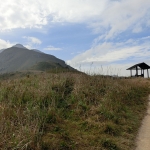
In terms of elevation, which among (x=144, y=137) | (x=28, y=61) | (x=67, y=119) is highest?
(x=28, y=61)

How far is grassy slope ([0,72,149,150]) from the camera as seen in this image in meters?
4.03

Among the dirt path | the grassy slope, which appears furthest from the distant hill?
the dirt path

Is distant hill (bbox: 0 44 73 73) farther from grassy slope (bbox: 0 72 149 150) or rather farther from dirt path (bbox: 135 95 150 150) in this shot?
dirt path (bbox: 135 95 150 150)

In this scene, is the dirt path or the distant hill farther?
the distant hill

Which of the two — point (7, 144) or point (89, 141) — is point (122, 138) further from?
point (7, 144)

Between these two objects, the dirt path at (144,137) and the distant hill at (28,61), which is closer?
the dirt path at (144,137)

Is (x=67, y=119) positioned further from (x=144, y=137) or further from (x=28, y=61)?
(x=28, y=61)

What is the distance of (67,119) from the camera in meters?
5.74

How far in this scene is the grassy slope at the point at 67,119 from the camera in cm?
403

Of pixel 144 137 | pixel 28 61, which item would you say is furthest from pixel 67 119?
pixel 28 61

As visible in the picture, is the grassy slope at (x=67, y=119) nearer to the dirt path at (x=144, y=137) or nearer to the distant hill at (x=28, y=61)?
the dirt path at (x=144, y=137)

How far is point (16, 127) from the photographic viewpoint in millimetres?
4355

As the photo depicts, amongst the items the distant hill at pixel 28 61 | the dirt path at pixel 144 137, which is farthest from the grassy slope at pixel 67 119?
the distant hill at pixel 28 61

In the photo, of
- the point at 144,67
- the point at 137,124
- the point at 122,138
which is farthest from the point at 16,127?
the point at 144,67
